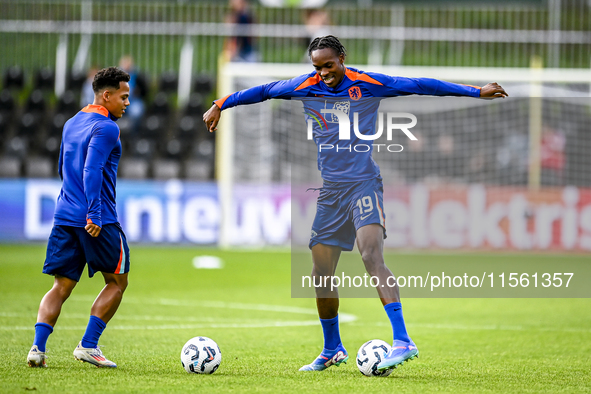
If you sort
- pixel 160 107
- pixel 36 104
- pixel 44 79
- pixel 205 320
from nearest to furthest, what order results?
pixel 205 320 → pixel 160 107 → pixel 36 104 → pixel 44 79

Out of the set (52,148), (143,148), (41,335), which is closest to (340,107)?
(41,335)

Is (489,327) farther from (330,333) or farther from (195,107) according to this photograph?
(195,107)

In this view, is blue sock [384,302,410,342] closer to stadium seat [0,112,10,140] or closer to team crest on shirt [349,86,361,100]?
team crest on shirt [349,86,361,100]

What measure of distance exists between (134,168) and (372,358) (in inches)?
491

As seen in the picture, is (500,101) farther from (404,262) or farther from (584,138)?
(404,262)

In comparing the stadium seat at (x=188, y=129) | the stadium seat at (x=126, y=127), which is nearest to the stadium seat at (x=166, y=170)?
the stadium seat at (x=188, y=129)

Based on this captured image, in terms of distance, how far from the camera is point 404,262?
13234mm

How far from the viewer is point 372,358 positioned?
218 inches

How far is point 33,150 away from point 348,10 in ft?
29.6

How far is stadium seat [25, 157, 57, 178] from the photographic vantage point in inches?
672

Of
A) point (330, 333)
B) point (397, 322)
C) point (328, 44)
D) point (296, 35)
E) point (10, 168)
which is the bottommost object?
point (330, 333)

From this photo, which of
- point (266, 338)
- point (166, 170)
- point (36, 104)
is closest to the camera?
point (266, 338)

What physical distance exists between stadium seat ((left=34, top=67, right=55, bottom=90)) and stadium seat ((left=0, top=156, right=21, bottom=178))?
2789 millimetres

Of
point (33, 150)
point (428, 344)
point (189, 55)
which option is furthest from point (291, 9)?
point (428, 344)
